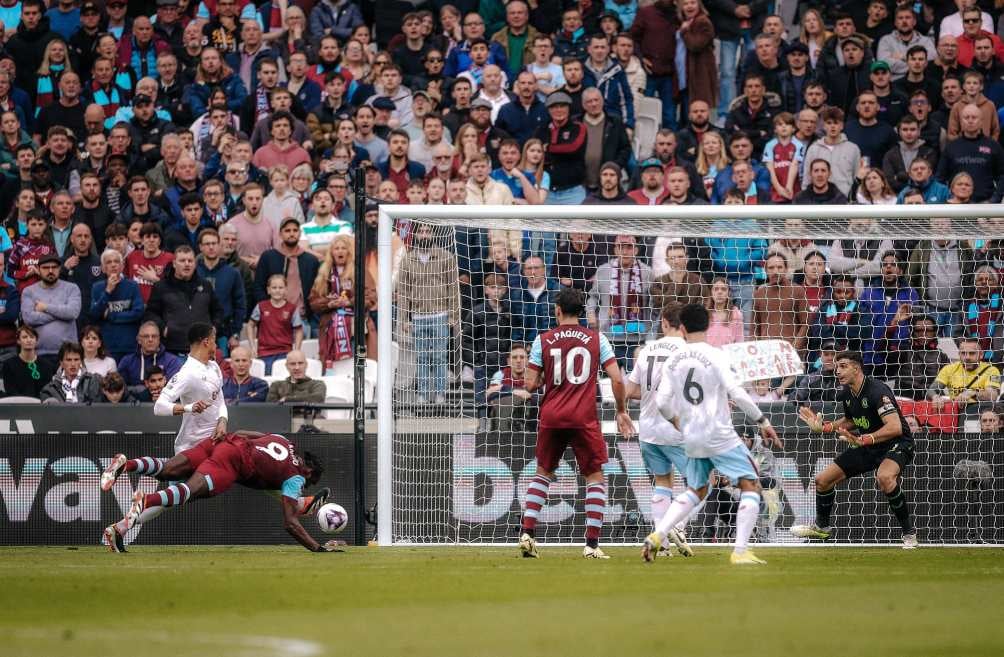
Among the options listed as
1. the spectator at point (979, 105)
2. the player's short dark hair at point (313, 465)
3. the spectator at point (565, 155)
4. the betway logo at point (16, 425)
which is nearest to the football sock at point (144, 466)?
the player's short dark hair at point (313, 465)

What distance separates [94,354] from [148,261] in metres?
1.56

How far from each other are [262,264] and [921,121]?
8.34 metres

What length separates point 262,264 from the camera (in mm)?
17953

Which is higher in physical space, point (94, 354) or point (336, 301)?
point (336, 301)

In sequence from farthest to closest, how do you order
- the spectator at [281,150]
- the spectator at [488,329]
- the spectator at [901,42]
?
the spectator at [901,42]
the spectator at [281,150]
the spectator at [488,329]

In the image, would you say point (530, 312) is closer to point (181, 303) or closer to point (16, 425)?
point (181, 303)

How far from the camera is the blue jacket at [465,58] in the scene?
20.8 m

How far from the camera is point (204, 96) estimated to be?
2081 centimetres

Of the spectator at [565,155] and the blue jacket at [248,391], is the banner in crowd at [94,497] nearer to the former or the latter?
the blue jacket at [248,391]

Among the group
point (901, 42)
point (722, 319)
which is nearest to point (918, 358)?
point (722, 319)

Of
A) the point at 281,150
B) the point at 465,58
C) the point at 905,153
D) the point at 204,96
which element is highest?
the point at 465,58

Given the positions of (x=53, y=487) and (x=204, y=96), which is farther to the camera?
(x=204, y=96)

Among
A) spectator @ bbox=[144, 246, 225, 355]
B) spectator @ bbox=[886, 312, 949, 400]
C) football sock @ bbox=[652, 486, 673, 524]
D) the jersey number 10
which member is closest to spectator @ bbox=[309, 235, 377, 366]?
Answer: spectator @ bbox=[144, 246, 225, 355]

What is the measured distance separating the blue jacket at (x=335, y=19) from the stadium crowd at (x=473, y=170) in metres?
0.04
